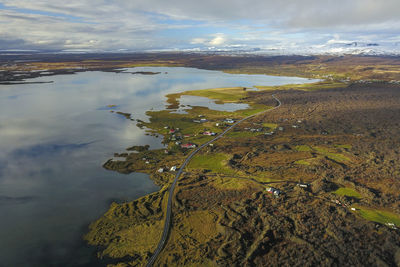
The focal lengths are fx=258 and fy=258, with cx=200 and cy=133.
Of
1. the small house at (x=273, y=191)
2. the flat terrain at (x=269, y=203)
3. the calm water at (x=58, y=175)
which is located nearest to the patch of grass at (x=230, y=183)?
the flat terrain at (x=269, y=203)

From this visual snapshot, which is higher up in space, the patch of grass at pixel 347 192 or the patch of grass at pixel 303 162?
the patch of grass at pixel 303 162

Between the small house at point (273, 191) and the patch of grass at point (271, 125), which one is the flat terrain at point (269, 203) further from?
the patch of grass at point (271, 125)

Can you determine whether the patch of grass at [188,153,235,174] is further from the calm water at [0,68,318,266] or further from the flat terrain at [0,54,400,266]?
the calm water at [0,68,318,266]

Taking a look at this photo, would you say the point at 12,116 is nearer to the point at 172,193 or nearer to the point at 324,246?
the point at 172,193

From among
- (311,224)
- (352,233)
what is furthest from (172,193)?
(352,233)

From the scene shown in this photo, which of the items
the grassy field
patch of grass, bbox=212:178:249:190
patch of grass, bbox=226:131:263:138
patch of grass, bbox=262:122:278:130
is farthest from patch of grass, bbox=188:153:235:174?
patch of grass, bbox=262:122:278:130
